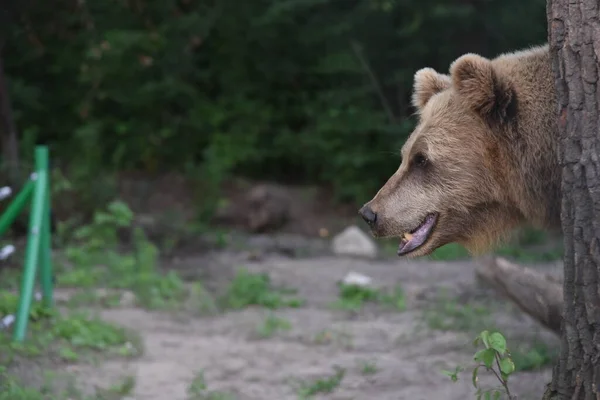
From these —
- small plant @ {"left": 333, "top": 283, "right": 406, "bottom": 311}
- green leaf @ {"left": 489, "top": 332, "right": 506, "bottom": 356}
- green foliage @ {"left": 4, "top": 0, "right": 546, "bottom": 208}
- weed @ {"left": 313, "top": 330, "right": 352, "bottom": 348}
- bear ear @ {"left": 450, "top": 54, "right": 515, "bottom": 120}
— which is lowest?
weed @ {"left": 313, "top": 330, "right": 352, "bottom": 348}

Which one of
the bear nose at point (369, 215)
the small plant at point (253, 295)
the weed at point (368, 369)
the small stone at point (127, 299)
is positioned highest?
the bear nose at point (369, 215)

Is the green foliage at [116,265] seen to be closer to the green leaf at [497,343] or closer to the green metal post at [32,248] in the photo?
the green metal post at [32,248]

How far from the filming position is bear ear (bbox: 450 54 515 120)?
3.82m

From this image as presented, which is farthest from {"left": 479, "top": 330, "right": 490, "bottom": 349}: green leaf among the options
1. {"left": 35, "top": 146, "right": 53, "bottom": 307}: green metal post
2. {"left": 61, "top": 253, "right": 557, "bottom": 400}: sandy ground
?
{"left": 35, "top": 146, "right": 53, "bottom": 307}: green metal post

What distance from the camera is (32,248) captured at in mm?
5457

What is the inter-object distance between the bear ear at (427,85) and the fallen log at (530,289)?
1.34 metres

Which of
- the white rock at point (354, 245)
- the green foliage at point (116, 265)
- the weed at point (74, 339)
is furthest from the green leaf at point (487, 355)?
the white rock at point (354, 245)

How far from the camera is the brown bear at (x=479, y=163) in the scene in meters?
3.83

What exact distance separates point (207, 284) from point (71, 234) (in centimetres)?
186

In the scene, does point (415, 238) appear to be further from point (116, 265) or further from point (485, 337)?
point (116, 265)

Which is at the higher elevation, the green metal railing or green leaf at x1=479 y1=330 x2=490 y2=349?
the green metal railing

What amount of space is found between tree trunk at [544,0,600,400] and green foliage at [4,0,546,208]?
270 inches

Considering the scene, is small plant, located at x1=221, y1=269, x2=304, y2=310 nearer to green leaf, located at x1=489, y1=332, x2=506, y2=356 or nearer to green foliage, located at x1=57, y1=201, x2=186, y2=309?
green foliage, located at x1=57, y1=201, x2=186, y2=309

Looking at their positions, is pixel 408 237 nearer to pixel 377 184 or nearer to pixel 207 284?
pixel 207 284
